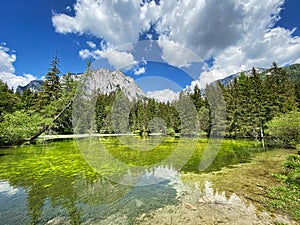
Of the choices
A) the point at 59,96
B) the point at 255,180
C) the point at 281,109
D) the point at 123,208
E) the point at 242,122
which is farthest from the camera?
the point at 59,96

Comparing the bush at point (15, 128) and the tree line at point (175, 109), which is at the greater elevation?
the tree line at point (175, 109)

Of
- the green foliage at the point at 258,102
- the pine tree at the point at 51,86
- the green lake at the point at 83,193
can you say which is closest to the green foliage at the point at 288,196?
the green lake at the point at 83,193

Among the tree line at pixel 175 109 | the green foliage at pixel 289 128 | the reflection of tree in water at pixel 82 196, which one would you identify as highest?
the tree line at pixel 175 109

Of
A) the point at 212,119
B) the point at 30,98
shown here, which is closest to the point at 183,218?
the point at 212,119

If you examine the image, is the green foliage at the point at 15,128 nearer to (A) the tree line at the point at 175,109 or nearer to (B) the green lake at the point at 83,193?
(A) the tree line at the point at 175,109

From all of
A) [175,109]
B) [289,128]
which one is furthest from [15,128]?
[289,128]

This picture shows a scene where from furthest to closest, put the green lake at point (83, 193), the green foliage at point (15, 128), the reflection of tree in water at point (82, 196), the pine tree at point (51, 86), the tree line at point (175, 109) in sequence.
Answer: the pine tree at point (51, 86) → the tree line at point (175, 109) → the green foliage at point (15, 128) → the reflection of tree in water at point (82, 196) → the green lake at point (83, 193)

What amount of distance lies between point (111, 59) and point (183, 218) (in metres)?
6.80

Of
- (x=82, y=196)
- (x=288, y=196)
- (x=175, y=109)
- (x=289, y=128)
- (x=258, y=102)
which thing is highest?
(x=175, y=109)

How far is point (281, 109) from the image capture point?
87.1 feet

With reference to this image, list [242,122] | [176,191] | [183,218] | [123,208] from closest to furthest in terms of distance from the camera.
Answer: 1. [183,218]
2. [123,208]
3. [176,191]
4. [242,122]

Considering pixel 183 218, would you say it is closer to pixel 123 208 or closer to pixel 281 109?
pixel 123 208

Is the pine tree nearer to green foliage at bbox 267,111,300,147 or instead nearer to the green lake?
the green lake

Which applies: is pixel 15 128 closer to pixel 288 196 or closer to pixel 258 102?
pixel 288 196
